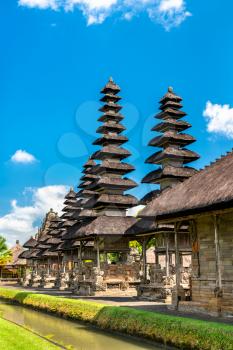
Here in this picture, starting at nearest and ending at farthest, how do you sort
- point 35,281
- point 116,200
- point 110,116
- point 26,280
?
point 116,200, point 110,116, point 35,281, point 26,280

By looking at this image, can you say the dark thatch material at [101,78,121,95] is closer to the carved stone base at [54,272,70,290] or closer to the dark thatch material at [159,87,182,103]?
the dark thatch material at [159,87,182,103]

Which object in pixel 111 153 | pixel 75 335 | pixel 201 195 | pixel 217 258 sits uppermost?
pixel 111 153

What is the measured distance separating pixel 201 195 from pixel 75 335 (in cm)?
666

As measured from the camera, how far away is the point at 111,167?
34.5 metres

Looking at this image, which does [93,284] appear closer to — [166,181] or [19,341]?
[166,181]

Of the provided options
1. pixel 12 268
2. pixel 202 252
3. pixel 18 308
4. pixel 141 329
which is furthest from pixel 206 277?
pixel 12 268

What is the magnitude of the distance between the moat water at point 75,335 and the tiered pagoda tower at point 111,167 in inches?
508

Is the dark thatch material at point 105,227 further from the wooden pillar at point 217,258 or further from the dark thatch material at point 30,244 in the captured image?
the dark thatch material at point 30,244

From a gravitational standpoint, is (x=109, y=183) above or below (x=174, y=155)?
below

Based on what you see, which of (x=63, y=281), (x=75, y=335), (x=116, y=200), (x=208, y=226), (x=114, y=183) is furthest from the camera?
(x=63, y=281)

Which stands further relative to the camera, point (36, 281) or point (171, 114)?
point (36, 281)

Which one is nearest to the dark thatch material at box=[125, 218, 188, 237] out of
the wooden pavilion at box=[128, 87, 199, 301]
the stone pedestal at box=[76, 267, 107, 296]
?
the wooden pavilion at box=[128, 87, 199, 301]

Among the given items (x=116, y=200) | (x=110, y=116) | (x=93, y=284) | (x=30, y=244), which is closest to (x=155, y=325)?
(x=93, y=284)

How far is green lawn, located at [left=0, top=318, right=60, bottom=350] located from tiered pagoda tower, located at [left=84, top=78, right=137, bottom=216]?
19651mm
